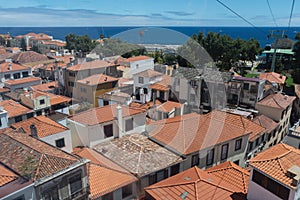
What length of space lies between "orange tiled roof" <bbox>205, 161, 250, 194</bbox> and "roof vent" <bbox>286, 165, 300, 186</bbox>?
82.4 inches

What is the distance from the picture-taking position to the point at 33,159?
7.37 meters

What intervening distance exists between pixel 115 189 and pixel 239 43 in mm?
29472

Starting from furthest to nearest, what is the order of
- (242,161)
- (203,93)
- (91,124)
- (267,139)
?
(203,93)
(267,139)
(242,161)
(91,124)

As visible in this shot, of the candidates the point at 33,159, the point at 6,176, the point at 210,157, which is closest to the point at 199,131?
the point at 210,157

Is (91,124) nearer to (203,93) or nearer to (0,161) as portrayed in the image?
(0,161)

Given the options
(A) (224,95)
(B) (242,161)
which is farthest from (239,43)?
(B) (242,161)

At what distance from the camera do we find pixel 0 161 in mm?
7465

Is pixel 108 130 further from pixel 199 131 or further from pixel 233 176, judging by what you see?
pixel 233 176

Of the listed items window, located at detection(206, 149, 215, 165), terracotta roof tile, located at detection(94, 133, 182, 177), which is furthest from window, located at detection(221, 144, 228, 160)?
terracotta roof tile, located at detection(94, 133, 182, 177)

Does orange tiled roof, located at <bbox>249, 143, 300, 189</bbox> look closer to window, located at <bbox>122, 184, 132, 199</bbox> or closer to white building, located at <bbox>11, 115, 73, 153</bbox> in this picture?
window, located at <bbox>122, 184, 132, 199</bbox>

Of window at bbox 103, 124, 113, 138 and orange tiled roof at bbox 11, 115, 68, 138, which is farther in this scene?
window at bbox 103, 124, 113, 138

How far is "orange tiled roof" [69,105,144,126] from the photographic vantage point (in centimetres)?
1206

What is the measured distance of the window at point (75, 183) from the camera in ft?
24.6

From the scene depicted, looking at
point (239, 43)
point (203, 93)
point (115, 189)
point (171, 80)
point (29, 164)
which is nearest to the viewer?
point (29, 164)
